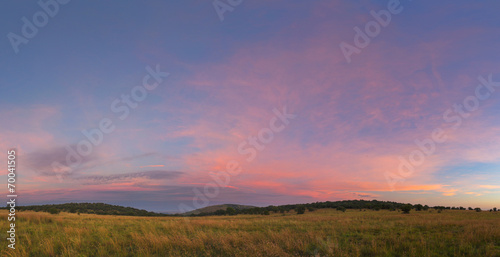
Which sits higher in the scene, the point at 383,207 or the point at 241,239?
the point at 241,239

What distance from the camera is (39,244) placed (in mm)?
10758

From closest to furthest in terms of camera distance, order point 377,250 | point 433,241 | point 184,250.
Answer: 1. point 377,250
2. point 184,250
3. point 433,241

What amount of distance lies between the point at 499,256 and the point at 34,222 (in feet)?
90.6

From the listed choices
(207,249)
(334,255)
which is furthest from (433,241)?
(207,249)

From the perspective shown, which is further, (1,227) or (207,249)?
(1,227)

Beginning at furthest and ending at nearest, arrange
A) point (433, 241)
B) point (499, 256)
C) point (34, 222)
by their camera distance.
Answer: point (34, 222)
point (433, 241)
point (499, 256)

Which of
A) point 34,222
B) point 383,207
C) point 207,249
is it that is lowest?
point 383,207

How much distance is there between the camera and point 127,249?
10758 mm

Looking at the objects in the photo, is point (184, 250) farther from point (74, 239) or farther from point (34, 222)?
point (34, 222)

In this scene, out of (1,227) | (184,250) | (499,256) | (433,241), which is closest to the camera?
(499,256)

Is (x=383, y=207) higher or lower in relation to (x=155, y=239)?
lower

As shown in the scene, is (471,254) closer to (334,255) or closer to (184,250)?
(334,255)

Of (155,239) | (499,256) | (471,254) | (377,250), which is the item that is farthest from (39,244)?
(499,256)

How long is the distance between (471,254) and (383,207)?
6143cm
